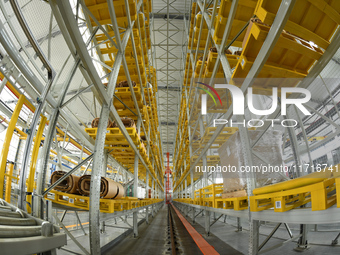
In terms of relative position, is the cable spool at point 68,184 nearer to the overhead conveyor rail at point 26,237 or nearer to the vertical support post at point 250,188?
the overhead conveyor rail at point 26,237

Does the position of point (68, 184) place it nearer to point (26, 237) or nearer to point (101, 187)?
point (101, 187)

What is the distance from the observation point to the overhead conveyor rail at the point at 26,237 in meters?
1.19

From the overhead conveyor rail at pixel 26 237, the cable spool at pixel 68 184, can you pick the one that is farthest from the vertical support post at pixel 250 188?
the cable spool at pixel 68 184

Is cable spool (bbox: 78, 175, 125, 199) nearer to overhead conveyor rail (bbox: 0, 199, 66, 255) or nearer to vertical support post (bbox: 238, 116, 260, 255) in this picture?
overhead conveyor rail (bbox: 0, 199, 66, 255)

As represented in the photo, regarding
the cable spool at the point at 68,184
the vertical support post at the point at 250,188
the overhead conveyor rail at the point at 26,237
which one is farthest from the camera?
the cable spool at the point at 68,184

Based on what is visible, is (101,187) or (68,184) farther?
(101,187)

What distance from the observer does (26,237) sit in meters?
1.40

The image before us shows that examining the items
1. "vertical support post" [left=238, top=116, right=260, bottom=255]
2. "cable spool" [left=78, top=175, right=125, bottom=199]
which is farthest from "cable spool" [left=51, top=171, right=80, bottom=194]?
"vertical support post" [left=238, top=116, right=260, bottom=255]

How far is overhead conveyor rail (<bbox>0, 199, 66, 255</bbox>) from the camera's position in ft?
3.91

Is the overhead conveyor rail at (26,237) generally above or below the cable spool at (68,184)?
below

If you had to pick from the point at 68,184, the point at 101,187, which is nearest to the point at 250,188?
the point at 101,187

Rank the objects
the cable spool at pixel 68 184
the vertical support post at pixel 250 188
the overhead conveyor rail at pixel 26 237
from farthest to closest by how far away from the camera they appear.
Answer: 1. the cable spool at pixel 68 184
2. the vertical support post at pixel 250 188
3. the overhead conveyor rail at pixel 26 237

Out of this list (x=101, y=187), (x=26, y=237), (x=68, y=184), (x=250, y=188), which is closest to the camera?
(x=26, y=237)

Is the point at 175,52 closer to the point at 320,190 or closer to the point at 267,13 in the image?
the point at 267,13
